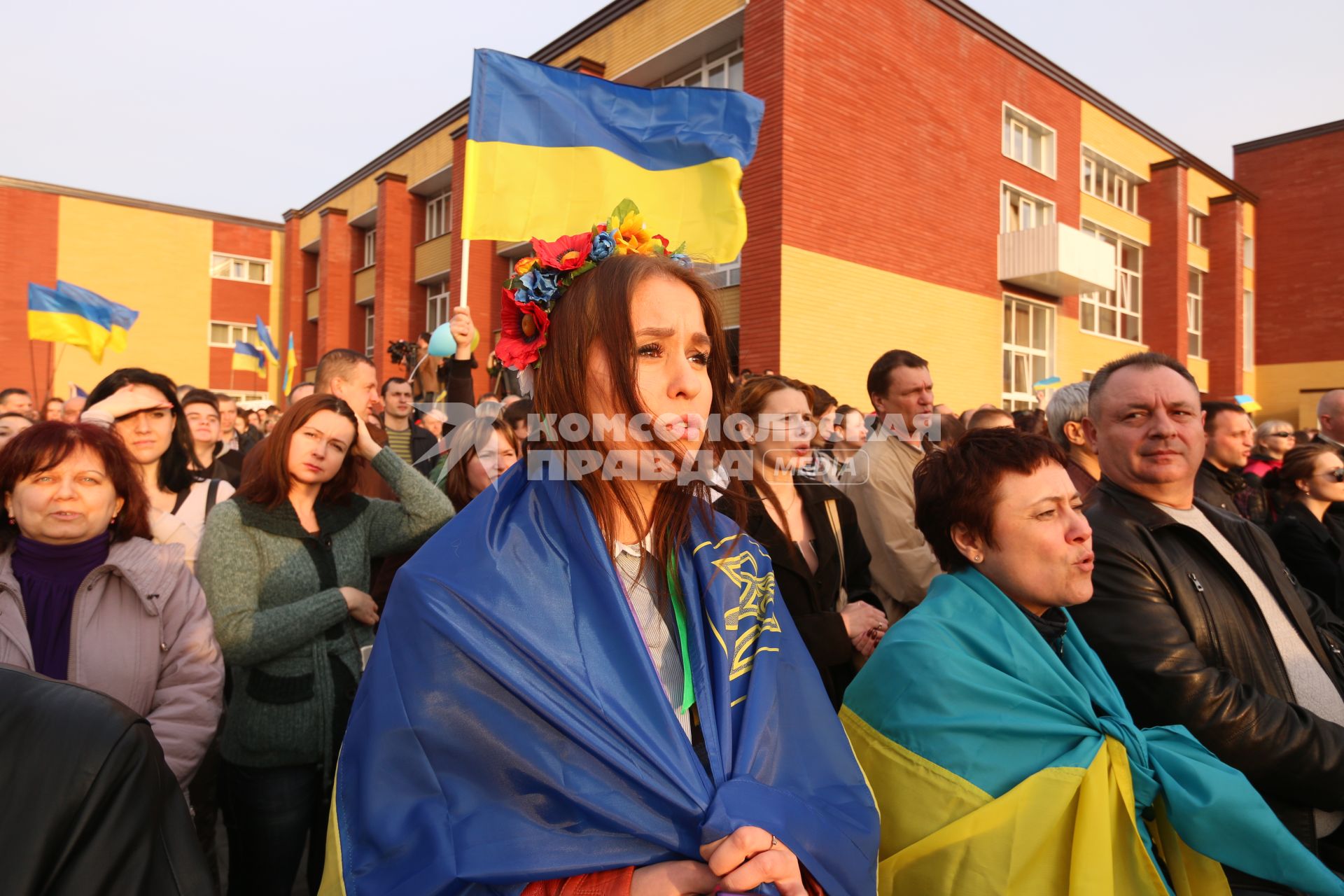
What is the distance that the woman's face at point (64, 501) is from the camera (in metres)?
2.45

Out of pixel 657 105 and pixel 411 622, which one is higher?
pixel 657 105

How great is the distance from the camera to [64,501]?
2.46 metres

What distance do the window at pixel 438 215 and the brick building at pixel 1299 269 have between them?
26.1 meters

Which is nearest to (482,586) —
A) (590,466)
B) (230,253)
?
(590,466)

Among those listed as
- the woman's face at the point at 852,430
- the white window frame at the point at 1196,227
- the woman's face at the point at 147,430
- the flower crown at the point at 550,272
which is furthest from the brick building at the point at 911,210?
the flower crown at the point at 550,272

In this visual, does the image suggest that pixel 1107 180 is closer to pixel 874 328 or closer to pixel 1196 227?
pixel 1196 227

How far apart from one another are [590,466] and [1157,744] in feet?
5.29

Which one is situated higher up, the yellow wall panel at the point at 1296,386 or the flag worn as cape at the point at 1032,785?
the yellow wall panel at the point at 1296,386

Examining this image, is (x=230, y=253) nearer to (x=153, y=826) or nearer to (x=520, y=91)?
(x=520, y=91)

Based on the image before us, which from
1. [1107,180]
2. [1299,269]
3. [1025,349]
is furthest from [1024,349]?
[1299,269]

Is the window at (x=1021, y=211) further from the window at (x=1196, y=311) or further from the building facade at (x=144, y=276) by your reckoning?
the building facade at (x=144, y=276)

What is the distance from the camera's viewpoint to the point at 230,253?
3141 centimetres

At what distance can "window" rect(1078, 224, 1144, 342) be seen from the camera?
20688 millimetres

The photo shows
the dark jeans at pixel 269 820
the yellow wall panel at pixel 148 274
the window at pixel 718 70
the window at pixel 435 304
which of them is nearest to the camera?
the dark jeans at pixel 269 820
